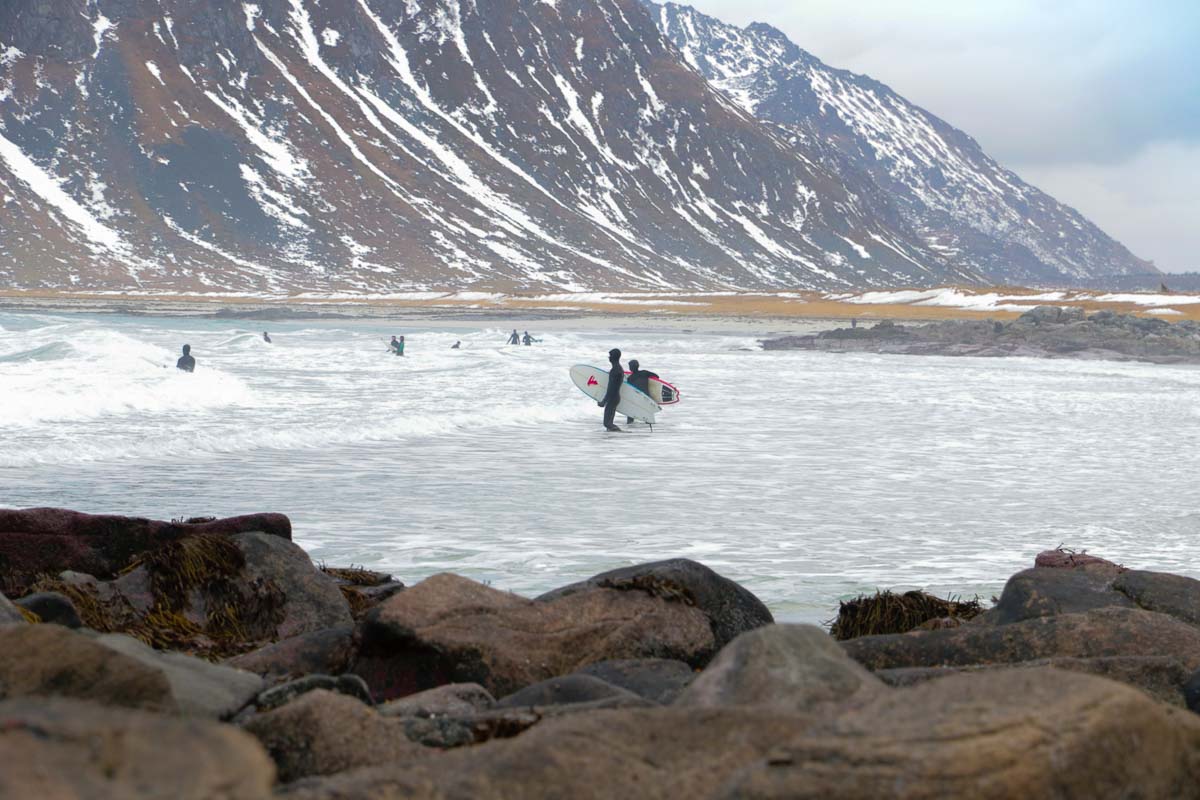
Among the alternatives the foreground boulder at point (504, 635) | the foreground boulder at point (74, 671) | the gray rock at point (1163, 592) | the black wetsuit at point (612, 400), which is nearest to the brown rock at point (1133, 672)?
the foreground boulder at point (504, 635)

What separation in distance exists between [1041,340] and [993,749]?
A: 64.3 meters

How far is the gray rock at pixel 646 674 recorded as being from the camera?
5684 mm

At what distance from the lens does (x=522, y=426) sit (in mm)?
24219

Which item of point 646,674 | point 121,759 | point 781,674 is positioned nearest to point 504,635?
point 646,674

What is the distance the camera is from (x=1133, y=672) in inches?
222

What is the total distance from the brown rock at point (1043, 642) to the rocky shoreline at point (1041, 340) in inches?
2086

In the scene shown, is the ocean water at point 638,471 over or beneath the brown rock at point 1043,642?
beneath

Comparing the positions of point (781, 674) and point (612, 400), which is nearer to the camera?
point (781, 674)

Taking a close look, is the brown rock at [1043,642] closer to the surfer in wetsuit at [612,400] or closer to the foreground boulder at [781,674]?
the foreground boulder at [781,674]

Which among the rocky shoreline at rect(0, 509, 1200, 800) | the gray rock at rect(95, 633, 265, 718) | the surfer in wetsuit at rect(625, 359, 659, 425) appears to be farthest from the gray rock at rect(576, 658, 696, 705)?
the surfer in wetsuit at rect(625, 359, 659, 425)

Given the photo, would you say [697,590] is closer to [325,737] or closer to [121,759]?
[325,737]

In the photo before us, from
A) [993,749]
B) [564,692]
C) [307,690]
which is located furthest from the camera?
[564,692]

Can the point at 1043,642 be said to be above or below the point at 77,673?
below

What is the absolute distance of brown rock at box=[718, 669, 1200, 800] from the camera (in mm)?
2738
